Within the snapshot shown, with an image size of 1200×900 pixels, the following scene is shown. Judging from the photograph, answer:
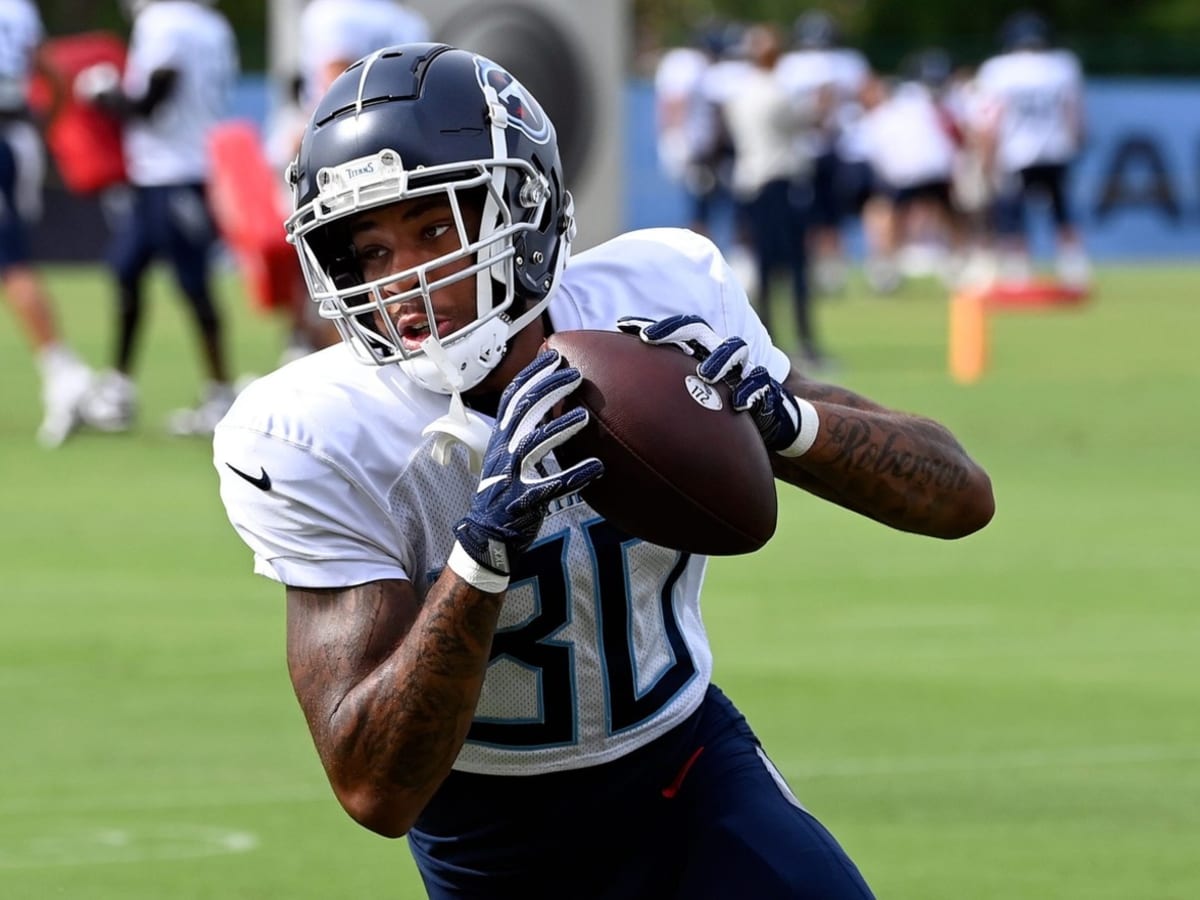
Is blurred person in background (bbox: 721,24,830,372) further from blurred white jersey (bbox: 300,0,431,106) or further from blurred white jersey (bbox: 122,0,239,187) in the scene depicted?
blurred white jersey (bbox: 300,0,431,106)

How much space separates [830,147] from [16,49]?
41.5 feet

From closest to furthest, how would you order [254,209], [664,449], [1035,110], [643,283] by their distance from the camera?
[664,449] < [643,283] < [254,209] < [1035,110]

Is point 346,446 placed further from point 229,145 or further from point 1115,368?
point 1115,368

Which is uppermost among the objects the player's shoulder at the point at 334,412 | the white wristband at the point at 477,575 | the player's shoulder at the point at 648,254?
the player's shoulder at the point at 648,254

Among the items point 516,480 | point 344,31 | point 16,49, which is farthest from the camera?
point 16,49

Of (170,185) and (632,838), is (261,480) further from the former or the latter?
(170,185)

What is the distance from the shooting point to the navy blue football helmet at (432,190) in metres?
3.14

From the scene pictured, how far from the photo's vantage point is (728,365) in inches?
122

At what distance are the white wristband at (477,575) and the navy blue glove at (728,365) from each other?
391 millimetres

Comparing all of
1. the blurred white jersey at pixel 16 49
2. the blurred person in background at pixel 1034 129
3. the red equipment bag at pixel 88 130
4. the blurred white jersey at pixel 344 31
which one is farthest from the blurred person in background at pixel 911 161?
the blurred white jersey at pixel 344 31

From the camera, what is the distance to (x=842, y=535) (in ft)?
28.6

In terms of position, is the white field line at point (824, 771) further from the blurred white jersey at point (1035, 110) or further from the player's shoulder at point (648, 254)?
the blurred white jersey at point (1035, 110)

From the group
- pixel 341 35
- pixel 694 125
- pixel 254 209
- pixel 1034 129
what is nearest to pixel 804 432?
pixel 341 35

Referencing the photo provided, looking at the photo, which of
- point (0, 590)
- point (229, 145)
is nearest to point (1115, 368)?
point (229, 145)
